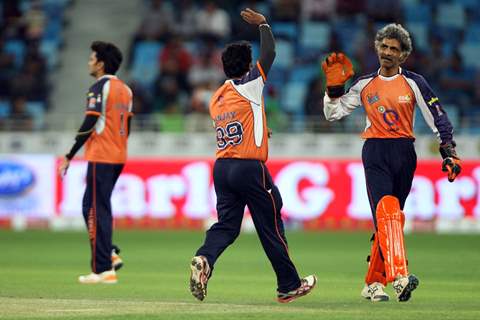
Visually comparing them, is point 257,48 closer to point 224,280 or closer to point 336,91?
point 224,280

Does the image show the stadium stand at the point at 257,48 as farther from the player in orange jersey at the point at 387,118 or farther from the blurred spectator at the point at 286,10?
the player in orange jersey at the point at 387,118

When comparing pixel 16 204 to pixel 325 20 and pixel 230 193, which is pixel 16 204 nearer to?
pixel 325 20

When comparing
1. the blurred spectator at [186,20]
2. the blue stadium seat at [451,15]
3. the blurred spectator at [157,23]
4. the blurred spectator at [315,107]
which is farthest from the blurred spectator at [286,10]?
the blue stadium seat at [451,15]

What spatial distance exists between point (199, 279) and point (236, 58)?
183 centimetres

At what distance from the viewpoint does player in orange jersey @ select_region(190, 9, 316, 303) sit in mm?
10461

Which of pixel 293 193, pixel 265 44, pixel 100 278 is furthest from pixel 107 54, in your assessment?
pixel 293 193

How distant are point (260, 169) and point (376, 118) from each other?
1097 millimetres

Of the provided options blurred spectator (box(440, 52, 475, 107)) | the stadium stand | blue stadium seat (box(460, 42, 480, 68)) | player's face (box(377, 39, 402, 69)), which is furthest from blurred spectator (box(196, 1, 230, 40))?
player's face (box(377, 39, 402, 69))

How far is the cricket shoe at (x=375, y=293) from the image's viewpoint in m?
10.9

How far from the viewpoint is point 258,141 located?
34.4 ft

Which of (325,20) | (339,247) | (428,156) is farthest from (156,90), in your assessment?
(339,247)

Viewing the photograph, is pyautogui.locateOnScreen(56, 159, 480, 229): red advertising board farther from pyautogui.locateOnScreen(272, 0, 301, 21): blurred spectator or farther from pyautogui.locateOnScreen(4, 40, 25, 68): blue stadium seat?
pyautogui.locateOnScreen(272, 0, 301, 21): blurred spectator

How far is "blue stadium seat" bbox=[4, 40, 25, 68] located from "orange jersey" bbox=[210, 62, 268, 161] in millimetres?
17592

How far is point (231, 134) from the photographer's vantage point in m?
10.5
